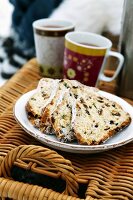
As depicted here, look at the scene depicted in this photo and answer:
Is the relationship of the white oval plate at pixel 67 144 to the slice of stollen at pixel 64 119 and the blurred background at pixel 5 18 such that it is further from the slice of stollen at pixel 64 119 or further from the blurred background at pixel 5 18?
the blurred background at pixel 5 18

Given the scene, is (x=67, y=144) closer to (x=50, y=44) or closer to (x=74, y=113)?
(x=74, y=113)

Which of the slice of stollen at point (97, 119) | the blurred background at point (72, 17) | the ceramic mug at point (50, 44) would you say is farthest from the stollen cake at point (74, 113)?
the blurred background at point (72, 17)

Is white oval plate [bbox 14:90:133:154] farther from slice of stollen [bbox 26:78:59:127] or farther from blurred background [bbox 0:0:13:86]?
blurred background [bbox 0:0:13:86]

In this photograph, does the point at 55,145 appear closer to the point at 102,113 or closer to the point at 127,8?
the point at 102,113

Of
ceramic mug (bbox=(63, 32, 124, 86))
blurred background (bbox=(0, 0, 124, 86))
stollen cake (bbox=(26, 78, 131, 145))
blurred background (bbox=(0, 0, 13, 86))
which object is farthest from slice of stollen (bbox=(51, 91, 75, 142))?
blurred background (bbox=(0, 0, 13, 86))

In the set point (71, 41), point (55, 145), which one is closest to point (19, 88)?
point (71, 41)
